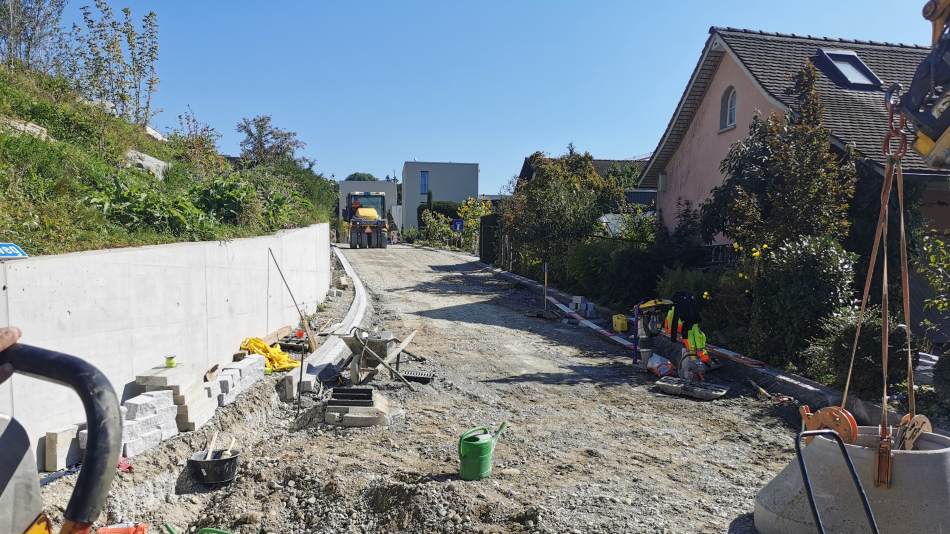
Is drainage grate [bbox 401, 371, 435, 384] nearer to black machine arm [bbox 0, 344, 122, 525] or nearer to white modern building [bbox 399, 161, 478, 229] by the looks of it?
black machine arm [bbox 0, 344, 122, 525]

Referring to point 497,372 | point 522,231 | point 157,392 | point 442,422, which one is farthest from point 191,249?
point 522,231

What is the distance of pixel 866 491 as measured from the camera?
156 inches

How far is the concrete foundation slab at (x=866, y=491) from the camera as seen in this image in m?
3.89

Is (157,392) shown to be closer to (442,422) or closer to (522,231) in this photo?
(442,422)

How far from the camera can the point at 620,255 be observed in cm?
1530

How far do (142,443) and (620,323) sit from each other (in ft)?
31.1

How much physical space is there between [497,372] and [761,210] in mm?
5002

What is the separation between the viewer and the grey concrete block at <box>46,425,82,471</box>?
183 inches

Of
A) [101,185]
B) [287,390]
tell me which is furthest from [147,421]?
[101,185]

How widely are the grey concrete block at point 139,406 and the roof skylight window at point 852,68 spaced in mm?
15081

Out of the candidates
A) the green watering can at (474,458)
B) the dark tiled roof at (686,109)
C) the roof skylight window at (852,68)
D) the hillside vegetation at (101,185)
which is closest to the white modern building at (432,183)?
the dark tiled roof at (686,109)

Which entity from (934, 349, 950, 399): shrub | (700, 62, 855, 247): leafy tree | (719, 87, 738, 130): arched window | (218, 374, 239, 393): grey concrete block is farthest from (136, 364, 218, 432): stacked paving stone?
(719, 87, 738, 130): arched window

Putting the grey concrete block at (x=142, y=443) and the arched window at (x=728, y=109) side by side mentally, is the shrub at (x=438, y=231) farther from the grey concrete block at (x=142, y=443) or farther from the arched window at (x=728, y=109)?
the grey concrete block at (x=142, y=443)

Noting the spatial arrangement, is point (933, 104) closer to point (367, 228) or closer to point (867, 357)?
point (867, 357)
